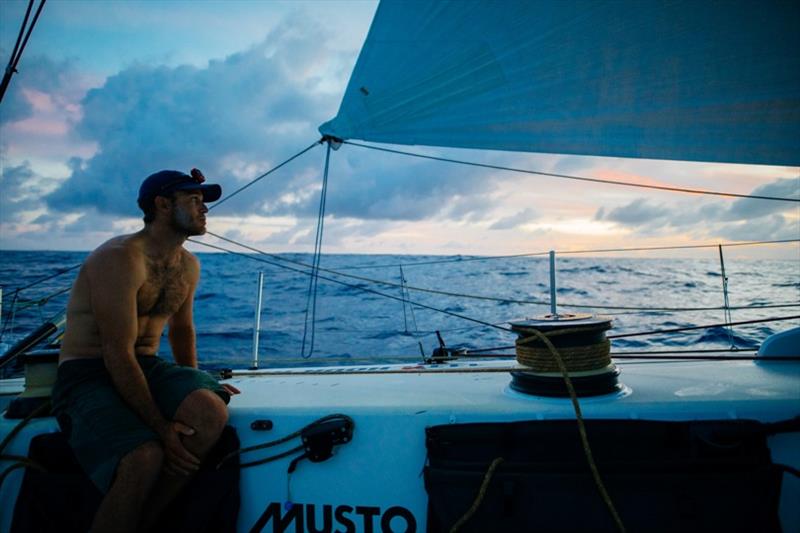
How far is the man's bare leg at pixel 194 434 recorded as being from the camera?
179 centimetres

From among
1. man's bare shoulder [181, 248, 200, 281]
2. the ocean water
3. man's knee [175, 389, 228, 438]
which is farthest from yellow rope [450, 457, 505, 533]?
the ocean water

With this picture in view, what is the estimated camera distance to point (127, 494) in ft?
5.54

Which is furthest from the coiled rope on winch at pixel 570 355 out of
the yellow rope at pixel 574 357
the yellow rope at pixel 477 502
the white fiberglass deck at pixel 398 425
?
the yellow rope at pixel 477 502

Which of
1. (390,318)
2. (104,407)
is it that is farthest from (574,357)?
(390,318)

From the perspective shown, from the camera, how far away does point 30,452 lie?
6.39 ft

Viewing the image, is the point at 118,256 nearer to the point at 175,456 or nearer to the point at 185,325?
the point at 185,325

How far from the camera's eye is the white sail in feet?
7.50

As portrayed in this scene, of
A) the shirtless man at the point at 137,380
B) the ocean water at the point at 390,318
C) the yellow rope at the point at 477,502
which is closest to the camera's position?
the yellow rope at the point at 477,502

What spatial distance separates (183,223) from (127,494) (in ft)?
3.23

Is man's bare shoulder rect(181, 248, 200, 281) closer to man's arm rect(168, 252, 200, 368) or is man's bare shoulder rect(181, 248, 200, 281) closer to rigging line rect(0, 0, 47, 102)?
man's arm rect(168, 252, 200, 368)

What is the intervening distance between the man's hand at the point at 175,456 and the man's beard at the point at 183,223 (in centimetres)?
75

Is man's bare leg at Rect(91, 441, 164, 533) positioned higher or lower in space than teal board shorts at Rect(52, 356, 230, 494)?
lower

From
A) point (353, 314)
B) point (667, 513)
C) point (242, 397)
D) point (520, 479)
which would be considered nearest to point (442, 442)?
point (520, 479)

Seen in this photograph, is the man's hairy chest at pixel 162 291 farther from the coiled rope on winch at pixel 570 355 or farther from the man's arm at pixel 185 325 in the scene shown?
the coiled rope on winch at pixel 570 355
